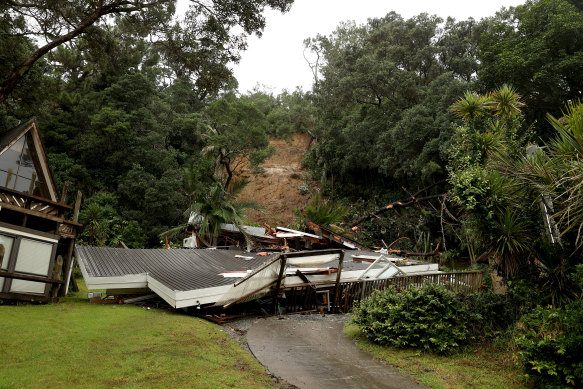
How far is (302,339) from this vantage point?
767 centimetres

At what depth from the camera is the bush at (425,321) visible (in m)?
6.89

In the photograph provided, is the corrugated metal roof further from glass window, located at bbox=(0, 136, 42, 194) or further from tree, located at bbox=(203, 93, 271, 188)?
tree, located at bbox=(203, 93, 271, 188)

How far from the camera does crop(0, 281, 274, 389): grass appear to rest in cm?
452

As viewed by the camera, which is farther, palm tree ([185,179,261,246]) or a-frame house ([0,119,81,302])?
palm tree ([185,179,261,246])

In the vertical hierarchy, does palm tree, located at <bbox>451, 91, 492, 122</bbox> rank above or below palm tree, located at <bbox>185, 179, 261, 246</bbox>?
above

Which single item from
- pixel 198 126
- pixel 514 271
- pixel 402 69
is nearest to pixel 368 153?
pixel 402 69

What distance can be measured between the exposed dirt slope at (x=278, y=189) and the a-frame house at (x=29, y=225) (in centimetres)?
2451

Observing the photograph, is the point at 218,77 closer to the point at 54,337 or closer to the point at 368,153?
the point at 54,337

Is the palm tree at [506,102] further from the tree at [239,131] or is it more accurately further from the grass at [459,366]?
the tree at [239,131]

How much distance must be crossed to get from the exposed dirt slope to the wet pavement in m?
28.2

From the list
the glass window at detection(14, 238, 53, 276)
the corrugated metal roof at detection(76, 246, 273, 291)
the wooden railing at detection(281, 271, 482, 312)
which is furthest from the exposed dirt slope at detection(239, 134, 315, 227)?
the glass window at detection(14, 238, 53, 276)

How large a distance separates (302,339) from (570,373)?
451cm

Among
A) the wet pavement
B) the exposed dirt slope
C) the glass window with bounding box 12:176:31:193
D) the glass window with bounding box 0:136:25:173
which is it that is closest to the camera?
the wet pavement

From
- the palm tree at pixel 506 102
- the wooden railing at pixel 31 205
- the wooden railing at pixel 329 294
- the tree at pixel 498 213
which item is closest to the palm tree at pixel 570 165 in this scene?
the tree at pixel 498 213
